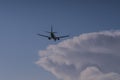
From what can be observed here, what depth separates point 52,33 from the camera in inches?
6004

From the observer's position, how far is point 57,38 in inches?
5802

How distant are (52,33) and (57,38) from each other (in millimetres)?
8429
